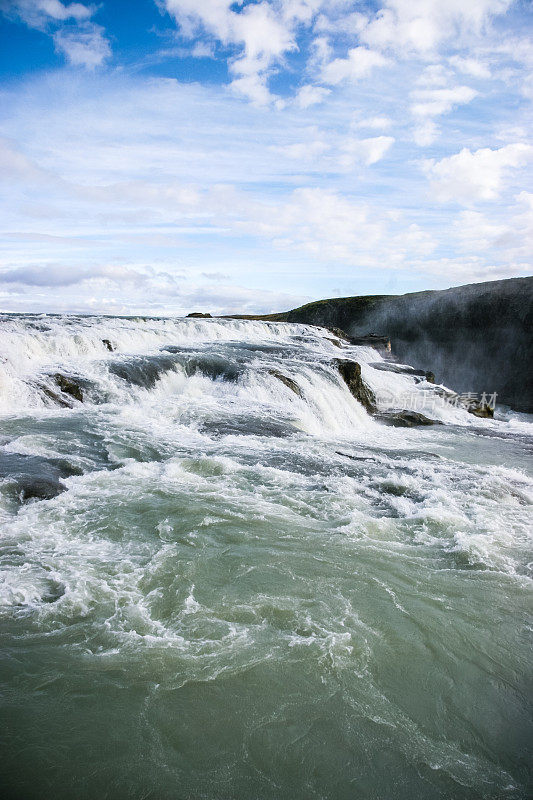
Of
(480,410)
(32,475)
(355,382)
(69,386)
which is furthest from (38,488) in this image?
(480,410)

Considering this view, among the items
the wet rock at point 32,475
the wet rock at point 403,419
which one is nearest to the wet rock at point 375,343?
the wet rock at point 403,419

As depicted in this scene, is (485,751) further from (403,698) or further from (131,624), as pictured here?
(131,624)

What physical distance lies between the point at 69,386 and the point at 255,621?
370 inches

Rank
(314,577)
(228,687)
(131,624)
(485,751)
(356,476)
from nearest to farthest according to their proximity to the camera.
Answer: (485,751), (228,687), (131,624), (314,577), (356,476)

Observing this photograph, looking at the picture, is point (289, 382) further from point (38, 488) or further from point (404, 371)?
point (404, 371)

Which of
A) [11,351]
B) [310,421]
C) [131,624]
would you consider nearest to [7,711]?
[131,624]

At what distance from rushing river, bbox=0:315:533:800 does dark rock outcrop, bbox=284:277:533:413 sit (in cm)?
3176

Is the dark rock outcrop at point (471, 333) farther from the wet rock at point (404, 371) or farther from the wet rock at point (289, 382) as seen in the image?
the wet rock at point (289, 382)

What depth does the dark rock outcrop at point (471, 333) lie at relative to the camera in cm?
3653

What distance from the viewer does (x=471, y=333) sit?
39.3 m

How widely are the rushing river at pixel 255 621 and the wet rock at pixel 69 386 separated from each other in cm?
197

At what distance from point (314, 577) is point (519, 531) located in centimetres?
337

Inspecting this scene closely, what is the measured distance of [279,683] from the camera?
3385 millimetres

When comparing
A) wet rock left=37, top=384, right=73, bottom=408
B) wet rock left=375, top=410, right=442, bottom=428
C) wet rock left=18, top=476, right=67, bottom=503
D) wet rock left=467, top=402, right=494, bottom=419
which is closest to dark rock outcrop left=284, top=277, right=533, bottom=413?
wet rock left=467, top=402, right=494, bottom=419
